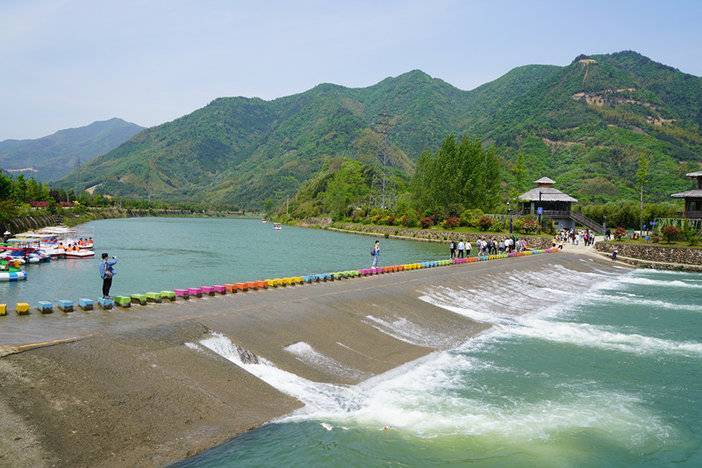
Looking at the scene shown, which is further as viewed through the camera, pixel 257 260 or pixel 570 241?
pixel 570 241

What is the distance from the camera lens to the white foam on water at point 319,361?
2133cm

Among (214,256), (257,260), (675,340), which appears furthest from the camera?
(214,256)

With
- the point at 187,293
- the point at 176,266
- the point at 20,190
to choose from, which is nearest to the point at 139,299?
the point at 187,293

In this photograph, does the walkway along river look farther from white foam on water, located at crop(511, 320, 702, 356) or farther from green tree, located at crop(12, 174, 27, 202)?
green tree, located at crop(12, 174, 27, 202)

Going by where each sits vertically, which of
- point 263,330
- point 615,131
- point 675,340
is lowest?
point 675,340

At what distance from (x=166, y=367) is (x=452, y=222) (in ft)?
310

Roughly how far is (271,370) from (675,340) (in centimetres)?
2326

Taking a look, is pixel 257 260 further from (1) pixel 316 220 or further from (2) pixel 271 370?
(1) pixel 316 220

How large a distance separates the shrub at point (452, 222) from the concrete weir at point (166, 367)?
80.5m

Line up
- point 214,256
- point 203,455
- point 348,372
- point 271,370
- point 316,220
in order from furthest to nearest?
point 316,220
point 214,256
point 348,372
point 271,370
point 203,455

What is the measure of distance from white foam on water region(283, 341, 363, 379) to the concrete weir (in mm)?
76

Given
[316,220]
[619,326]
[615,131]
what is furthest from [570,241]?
[615,131]

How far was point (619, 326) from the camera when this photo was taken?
3447 centimetres

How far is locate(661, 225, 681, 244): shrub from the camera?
72.6 metres
